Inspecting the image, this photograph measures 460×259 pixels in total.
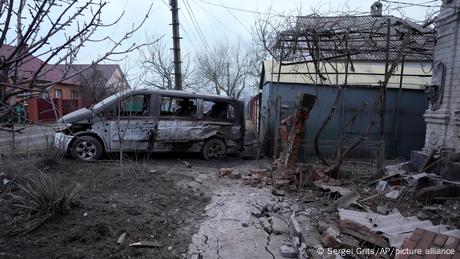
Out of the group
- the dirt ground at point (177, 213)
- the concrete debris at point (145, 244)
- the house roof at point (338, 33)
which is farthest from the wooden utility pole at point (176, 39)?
the concrete debris at point (145, 244)

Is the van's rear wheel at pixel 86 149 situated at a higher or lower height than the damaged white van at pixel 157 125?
lower

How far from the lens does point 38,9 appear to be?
5.37 feet

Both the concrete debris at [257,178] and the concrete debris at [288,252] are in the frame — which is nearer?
the concrete debris at [288,252]

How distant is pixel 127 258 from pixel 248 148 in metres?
8.51

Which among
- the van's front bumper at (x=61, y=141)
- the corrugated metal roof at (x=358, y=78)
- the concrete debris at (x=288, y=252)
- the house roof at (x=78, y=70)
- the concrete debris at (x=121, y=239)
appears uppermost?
the corrugated metal roof at (x=358, y=78)

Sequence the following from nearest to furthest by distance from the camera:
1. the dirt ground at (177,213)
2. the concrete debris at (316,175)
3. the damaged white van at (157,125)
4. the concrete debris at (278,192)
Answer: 1. the dirt ground at (177,213)
2. the concrete debris at (278,192)
3. the concrete debris at (316,175)
4. the damaged white van at (157,125)

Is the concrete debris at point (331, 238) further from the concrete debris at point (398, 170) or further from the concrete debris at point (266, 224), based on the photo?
the concrete debris at point (398, 170)

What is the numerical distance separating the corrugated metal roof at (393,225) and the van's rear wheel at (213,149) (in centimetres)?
514

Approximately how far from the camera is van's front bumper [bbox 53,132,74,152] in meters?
6.76

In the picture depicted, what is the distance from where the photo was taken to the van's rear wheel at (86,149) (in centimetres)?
790

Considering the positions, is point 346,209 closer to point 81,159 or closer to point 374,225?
point 374,225

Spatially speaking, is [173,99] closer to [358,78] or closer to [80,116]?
[80,116]

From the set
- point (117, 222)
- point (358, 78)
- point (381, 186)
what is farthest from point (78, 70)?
point (358, 78)

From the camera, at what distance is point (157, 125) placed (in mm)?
8539
